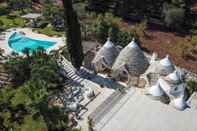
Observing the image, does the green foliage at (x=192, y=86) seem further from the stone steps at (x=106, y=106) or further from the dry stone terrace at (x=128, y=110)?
the stone steps at (x=106, y=106)

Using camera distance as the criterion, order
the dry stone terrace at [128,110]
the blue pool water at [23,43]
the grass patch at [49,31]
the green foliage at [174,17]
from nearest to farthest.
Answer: the dry stone terrace at [128,110] < the blue pool water at [23,43] < the grass patch at [49,31] < the green foliage at [174,17]

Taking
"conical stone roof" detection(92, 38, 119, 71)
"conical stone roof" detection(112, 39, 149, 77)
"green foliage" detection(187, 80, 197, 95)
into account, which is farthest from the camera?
"conical stone roof" detection(92, 38, 119, 71)

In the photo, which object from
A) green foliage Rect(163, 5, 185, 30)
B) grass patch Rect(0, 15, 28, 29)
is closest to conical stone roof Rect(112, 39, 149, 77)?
green foliage Rect(163, 5, 185, 30)

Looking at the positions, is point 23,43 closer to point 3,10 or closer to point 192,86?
point 3,10

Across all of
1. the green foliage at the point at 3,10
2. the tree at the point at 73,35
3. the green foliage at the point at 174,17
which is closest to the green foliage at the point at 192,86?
the tree at the point at 73,35

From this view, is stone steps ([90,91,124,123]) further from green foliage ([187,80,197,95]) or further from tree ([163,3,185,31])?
tree ([163,3,185,31])

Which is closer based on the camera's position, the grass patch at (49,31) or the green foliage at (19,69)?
the green foliage at (19,69)

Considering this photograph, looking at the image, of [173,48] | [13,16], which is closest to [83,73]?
[173,48]
